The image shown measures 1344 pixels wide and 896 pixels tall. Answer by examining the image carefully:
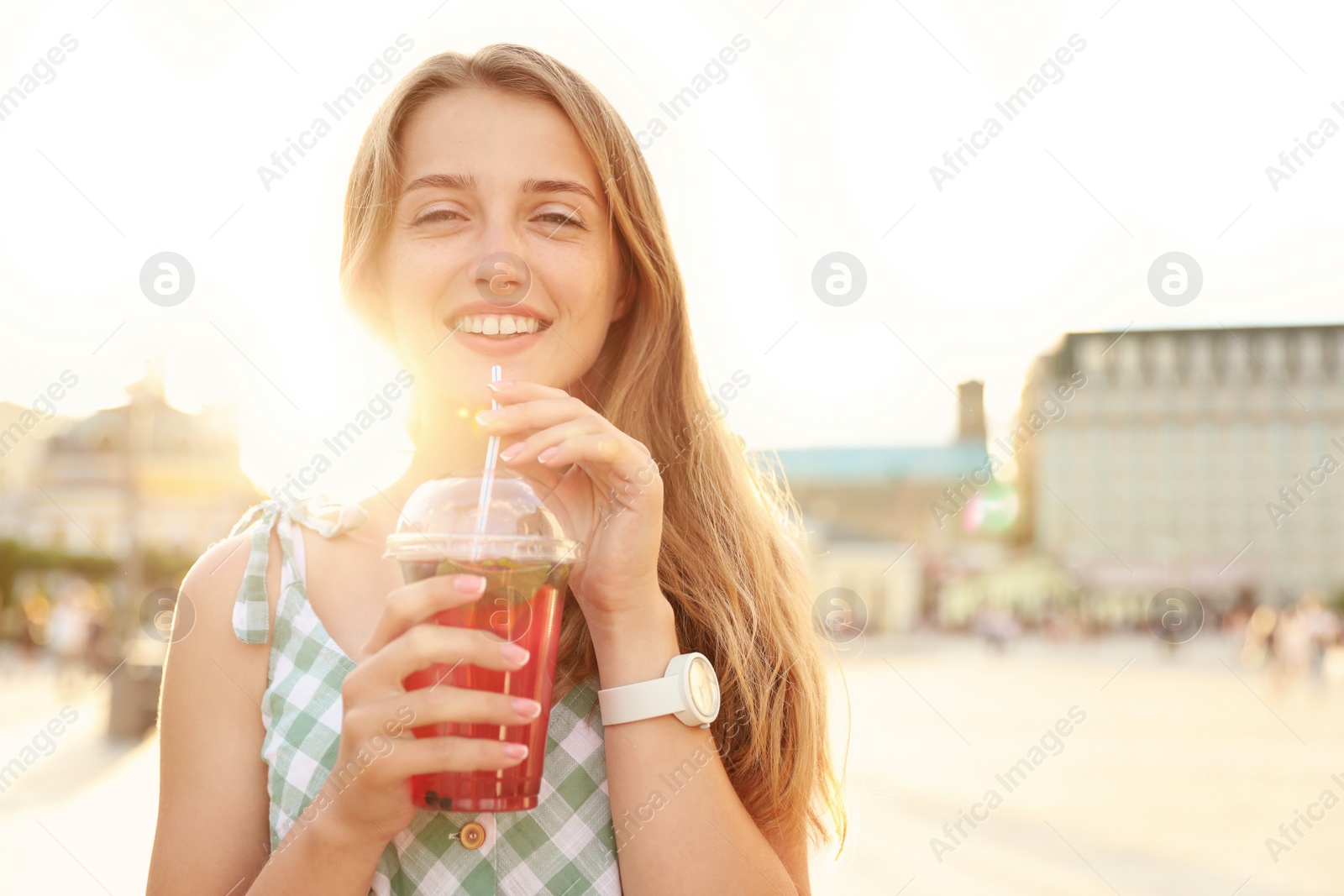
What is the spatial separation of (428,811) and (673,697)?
401mm

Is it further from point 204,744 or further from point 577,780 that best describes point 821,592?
point 204,744

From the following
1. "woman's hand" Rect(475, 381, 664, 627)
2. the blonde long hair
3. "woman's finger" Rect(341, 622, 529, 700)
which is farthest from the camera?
the blonde long hair

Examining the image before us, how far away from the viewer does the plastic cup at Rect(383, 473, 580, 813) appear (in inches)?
52.3

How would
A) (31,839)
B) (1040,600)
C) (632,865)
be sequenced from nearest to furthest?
(632,865) < (31,839) < (1040,600)

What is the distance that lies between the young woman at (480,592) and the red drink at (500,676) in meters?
0.05

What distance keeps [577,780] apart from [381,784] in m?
0.44

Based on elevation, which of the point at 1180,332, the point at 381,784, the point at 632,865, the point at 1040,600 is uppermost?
the point at 1180,332

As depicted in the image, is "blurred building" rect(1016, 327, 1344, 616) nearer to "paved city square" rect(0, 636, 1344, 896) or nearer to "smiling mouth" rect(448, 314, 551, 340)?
"paved city square" rect(0, 636, 1344, 896)

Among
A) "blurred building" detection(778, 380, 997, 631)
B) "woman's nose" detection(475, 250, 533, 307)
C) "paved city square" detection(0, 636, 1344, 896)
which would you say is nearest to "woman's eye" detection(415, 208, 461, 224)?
"woman's nose" detection(475, 250, 533, 307)

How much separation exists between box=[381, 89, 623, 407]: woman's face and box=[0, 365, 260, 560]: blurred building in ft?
106

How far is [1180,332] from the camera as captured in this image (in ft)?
270

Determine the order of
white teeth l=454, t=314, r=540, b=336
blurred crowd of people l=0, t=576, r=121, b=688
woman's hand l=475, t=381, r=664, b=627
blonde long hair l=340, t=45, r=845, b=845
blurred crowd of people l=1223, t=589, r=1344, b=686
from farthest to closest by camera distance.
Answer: blurred crowd of people l=1223, t=589, r=1344, b=686
blurred crowd of people l=0, t=576, r=121, b=688
blonde long hair l=340, t=45, r=845, b=845
white teeth l=454, t=314, r=540, b=336
woman's hand l=475, t=381, r=664, b=627

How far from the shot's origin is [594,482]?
1.60 meters

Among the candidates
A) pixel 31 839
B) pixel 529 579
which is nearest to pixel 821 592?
pixel 529 579
